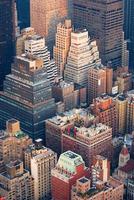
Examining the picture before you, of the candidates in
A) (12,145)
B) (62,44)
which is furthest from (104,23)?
(12,145)

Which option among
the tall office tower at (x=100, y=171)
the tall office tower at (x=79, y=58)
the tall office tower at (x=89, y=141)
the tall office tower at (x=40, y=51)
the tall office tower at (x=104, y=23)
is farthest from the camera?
the tall office tower at (x=104, y=23)

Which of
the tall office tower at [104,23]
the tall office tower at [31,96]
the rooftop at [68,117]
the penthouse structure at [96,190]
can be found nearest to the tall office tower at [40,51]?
the tall office tower at [31,96]

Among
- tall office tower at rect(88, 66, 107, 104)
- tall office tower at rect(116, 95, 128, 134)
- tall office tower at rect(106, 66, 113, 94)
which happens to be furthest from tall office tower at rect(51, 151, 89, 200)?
tall office tower at rect(106, 66, 113, 94)

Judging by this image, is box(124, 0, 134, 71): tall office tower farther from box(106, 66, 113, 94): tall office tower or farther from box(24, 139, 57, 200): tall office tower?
box(24, 139, 57, 200): tall office tower

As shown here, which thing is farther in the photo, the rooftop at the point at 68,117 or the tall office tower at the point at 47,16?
the tall office tower at the point at 47,16

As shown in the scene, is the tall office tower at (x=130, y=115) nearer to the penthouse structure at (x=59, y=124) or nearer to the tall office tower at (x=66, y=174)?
the penthouse structure at (x=59, y=124)

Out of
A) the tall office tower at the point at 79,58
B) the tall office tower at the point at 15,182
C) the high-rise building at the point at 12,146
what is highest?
the tall office tower at the point at 79,58

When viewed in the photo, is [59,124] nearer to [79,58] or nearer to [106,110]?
[106,110]
